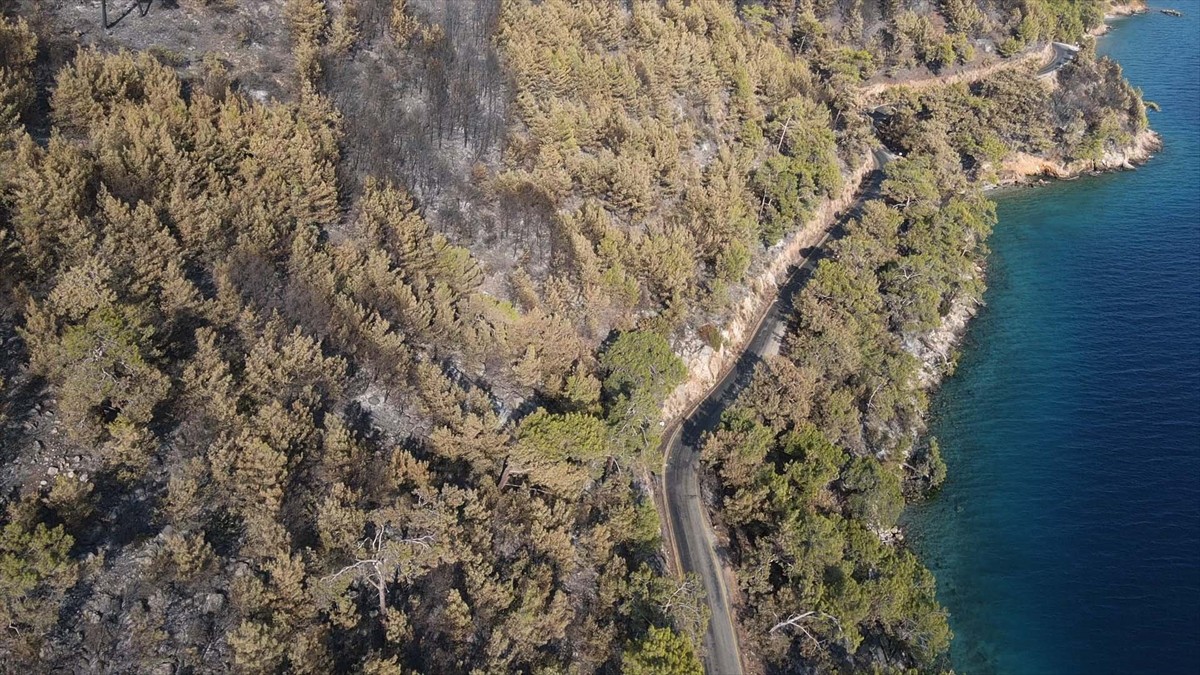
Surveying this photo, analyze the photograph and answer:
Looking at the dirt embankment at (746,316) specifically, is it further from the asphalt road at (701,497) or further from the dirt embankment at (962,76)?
the dirt embankment at (962,76)

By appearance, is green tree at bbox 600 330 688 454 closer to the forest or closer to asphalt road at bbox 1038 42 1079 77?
the forest

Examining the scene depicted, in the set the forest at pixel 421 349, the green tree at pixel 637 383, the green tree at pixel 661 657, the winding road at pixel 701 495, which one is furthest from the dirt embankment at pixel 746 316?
the green tree at pixel 661 657

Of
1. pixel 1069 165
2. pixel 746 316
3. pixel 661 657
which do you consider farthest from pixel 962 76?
→ pixel 661 657

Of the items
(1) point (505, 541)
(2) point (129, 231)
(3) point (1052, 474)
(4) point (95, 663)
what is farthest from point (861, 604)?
(2) point (129, 231)

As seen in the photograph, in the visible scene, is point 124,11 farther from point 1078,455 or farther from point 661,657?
point 1078,455

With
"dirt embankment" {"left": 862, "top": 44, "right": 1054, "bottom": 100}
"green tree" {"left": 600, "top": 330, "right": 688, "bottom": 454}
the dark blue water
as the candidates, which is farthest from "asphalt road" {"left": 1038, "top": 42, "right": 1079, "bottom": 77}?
"green tree" {"left": 600, "top": 330, "right": 688, "bottom": 454}

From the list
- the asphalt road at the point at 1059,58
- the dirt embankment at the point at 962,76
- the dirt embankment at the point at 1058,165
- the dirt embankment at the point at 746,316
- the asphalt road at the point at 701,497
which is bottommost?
the asphalt road at the point at 701,497
